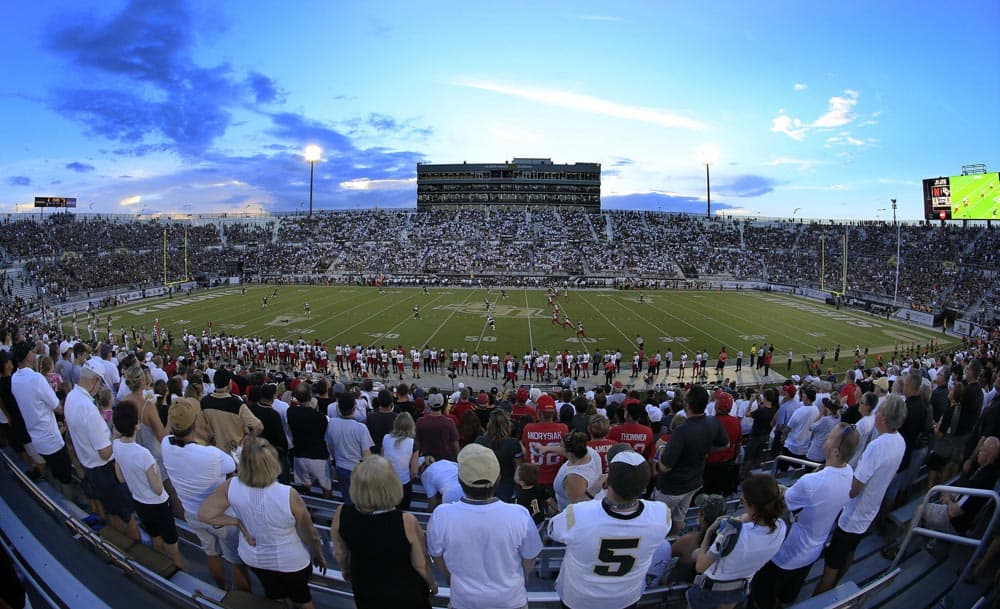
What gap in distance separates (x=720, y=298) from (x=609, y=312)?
1436cm

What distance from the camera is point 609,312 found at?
1432 inches

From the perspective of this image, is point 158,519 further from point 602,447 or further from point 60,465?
point 602,447

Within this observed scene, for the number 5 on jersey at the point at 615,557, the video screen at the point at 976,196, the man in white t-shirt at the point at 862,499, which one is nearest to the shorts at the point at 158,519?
the number 5 on jersey at the point at 615,557

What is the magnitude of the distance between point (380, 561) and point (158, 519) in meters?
2.36

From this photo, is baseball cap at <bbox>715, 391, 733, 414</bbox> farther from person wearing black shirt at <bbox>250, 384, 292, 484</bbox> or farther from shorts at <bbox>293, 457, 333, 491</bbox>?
person wearing black shirt at <bbox>250, 384, 292, 484</bbox>

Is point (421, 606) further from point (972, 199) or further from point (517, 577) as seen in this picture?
point (972, 199)

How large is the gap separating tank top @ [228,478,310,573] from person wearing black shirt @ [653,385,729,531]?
293 cm

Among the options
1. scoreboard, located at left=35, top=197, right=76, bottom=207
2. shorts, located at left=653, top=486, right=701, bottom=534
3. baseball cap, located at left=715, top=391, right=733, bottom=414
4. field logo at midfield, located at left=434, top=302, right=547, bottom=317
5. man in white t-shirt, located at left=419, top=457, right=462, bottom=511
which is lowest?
field logo at midfield, located at left=434, top=302, right=547, bottom=317

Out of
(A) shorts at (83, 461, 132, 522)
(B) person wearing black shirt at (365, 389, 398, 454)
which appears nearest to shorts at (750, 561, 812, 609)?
(B) person wearing black shirt at (365, 389, 398, 454)

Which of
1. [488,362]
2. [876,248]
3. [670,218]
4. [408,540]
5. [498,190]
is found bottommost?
[488,362]

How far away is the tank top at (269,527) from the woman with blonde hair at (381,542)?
55 cm

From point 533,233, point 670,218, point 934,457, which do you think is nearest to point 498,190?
point 533,233

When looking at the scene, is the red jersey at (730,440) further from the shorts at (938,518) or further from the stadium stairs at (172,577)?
the shorts at (938,518)

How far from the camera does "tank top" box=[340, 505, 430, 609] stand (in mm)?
2555
